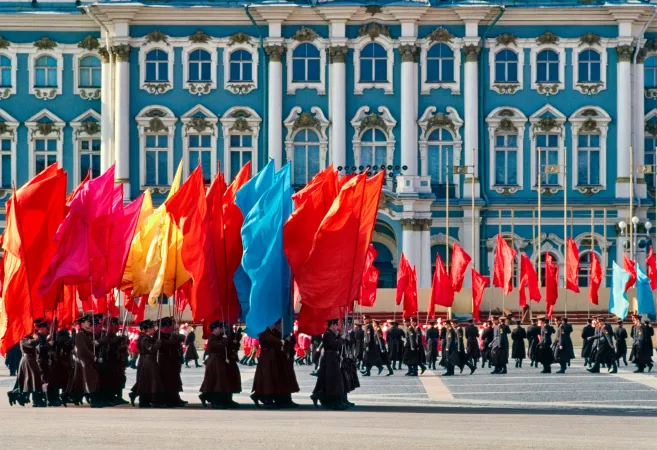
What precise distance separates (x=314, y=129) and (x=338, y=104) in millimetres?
1373

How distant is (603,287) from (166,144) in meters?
17.6

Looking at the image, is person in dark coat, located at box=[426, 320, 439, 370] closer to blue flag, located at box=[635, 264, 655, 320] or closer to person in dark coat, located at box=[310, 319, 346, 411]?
blue flag, located at box=[635, 264, 655, 320]

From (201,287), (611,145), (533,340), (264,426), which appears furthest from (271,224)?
(611,145)

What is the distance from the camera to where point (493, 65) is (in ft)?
231

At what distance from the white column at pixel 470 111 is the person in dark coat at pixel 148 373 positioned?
41.3 m

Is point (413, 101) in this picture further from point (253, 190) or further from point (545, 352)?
point (253, 190)

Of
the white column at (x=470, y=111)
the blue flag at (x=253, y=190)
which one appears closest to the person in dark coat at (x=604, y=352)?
the blue flag at (x=253, y=190)

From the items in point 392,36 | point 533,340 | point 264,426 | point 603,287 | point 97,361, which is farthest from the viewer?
point 392,36

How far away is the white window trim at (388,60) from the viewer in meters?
70.2

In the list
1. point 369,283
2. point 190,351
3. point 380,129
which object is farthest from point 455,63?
point 190,351

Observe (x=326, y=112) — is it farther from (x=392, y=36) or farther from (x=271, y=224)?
(x=271, y=224)

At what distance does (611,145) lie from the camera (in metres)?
70.4

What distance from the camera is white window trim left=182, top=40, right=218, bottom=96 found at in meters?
70.6

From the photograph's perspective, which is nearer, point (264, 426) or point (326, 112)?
point (264, 426)
